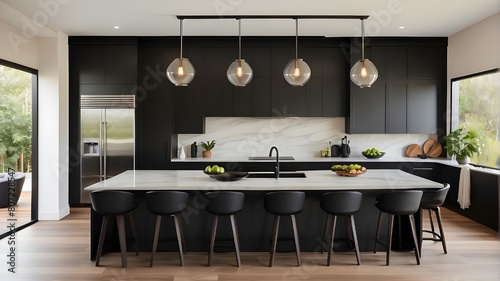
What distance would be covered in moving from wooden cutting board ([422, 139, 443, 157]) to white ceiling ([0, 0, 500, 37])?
1867 mm

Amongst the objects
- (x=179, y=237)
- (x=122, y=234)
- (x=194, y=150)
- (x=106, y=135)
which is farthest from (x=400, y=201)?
(x=106, y=135)

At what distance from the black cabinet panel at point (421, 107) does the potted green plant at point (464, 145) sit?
74 cm

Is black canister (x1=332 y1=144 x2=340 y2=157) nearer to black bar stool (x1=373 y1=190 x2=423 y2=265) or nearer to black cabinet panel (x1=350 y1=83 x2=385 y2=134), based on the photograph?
black cabinet panel (x1=350 y1=83 x2=385 y2=134)

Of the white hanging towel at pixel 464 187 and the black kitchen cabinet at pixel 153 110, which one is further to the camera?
the black kitchen cabinet at pixel 153 110

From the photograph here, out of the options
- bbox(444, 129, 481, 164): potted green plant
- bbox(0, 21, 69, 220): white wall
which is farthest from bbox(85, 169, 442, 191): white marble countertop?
bbox(0, 21, 69, 220): white wall

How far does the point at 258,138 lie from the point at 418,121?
2.78 m

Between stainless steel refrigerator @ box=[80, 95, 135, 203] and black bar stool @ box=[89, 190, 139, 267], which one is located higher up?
stainless steel refrigerator @ box=[80, 95, 135, 203]

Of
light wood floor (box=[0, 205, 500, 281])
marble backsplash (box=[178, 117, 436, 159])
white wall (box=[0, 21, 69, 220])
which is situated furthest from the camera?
marble backsplash (box=[178, 117, 436, 159])

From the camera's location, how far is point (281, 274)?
12.8 ft

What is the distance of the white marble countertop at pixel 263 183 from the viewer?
13.2 feet

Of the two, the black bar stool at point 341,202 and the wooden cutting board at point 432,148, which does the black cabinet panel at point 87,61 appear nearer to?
the black bar stool at point 341,202

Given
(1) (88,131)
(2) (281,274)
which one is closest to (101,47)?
(1) (88,131)

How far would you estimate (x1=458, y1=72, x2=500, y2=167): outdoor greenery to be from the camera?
19.3 ft

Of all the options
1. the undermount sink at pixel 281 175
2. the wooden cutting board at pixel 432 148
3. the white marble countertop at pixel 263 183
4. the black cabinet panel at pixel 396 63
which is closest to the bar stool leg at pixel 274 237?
the white marble countertop at pixel 263 183
